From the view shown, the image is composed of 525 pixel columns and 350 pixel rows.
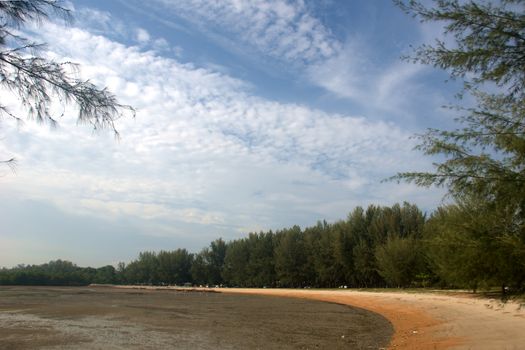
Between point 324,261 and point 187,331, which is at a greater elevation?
point 324,261

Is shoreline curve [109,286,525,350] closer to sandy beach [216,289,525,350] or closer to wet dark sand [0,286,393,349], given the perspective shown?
sandy beach [216,289,525,350]

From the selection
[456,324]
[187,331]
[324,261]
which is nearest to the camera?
[456,324]

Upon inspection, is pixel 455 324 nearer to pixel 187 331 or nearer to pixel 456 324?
pixel 456 324

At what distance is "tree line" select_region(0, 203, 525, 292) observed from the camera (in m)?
52.6

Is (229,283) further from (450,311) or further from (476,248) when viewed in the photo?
(476,248)

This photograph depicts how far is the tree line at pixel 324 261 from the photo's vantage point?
173 feet

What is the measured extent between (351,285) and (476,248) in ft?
224

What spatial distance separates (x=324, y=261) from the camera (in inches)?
2901

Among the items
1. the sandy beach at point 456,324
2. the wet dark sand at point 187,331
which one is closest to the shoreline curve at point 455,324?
the sandy beach at point 456,324

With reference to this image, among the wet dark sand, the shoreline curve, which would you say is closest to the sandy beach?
the shoreline curve

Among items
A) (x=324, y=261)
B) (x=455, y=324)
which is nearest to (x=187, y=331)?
(x=455, y=324)

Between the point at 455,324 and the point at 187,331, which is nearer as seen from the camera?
the point at 455,324

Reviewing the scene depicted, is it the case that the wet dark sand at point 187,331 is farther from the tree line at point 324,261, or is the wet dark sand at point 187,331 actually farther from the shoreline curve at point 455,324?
the tree line at point 324,261

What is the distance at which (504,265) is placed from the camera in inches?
218
